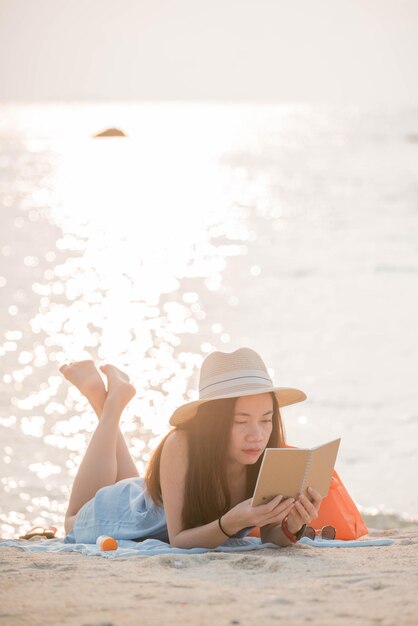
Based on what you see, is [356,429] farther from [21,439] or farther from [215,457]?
[215,457]

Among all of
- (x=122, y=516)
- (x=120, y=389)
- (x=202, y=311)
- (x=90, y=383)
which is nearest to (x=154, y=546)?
(x=122, y=516)

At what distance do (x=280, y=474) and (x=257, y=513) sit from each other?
0.62ft

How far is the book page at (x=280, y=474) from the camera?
4609 mm

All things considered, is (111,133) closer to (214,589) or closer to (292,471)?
(292,471)

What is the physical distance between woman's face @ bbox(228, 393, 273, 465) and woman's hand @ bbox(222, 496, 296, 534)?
263mm

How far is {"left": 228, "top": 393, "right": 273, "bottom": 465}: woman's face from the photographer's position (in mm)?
4984

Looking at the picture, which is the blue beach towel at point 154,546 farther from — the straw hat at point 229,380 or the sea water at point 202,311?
the sea water at point 202,311

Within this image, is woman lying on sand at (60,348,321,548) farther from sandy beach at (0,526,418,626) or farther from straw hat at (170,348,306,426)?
sandy beach at (0,526,418,626)

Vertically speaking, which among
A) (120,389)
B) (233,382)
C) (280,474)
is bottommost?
(280,474)

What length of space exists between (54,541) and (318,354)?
745cm

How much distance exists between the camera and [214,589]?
4.14 metres

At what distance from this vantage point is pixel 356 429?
33.1 ft

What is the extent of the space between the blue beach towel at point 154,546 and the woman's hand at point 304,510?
20 cm

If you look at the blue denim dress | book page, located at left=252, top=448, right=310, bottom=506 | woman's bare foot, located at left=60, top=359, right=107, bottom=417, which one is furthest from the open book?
woman's bare foot, located at left=60, top=359, right=107, bottom=417
